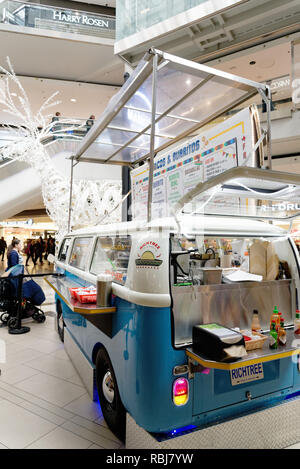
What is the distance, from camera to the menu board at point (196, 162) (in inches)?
108

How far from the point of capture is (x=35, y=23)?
8531 millimetres

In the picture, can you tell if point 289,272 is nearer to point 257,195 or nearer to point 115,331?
point 257,195

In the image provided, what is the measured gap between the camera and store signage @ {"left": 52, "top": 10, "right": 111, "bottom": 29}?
29.6 feet

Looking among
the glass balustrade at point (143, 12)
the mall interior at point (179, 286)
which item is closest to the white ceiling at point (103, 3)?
the glass balustrade at point (143, 12)

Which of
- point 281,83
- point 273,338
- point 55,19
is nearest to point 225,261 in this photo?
point 273,338

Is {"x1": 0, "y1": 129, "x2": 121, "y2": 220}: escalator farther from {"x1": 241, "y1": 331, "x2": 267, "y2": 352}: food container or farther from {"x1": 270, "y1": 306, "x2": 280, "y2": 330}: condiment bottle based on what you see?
{"x1": 241, "y1": 331, "x2": 267, "y2": 352}: food container

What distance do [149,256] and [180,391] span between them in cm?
77

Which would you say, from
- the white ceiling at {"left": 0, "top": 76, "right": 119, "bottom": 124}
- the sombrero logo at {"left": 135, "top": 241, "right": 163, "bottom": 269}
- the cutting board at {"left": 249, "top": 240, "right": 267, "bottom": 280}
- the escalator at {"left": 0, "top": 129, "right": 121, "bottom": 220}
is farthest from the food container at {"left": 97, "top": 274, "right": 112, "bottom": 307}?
the white ceiling at {"left": 0, "top": 76, "right": 119, "bottom": 124}

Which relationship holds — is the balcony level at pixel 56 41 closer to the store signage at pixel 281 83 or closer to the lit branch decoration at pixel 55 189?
the lit branch decoration at pixel 55 189

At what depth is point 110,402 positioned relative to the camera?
226cm

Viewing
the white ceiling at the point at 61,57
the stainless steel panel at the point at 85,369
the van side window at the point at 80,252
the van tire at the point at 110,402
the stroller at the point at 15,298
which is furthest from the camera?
the white ceiling at the point at 61,57

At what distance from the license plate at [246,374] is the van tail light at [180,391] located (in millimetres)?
291

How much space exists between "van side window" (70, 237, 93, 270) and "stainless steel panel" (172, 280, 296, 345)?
167 cm

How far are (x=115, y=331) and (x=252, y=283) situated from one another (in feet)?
3.20
